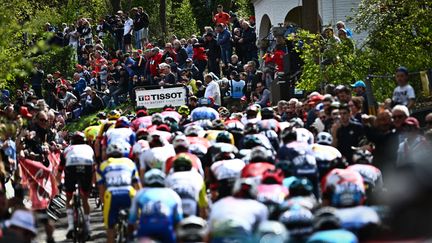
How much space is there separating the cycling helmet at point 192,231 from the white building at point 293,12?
22.1 m

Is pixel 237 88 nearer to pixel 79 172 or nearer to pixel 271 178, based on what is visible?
pixel 79 172

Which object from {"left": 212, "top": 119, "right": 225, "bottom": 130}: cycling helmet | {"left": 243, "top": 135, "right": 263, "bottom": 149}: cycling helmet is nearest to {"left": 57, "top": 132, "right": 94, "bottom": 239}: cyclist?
{"left": 212, "top": 119, "right": 225, "bottom": 130}: cycling helmet

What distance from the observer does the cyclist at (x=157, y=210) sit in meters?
16.8

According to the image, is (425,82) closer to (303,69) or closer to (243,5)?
(303,69)

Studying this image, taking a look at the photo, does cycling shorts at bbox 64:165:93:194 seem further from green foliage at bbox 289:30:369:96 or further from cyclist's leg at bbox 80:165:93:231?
green foliage at bbox 289:30:369:96

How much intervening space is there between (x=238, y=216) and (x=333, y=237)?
215cm

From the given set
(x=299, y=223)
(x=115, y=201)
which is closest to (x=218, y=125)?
(x=115, y=201)

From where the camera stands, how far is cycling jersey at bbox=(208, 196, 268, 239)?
15.2m

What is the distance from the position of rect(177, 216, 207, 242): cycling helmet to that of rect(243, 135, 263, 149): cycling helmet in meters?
5.66

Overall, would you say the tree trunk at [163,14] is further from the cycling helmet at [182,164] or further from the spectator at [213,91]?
the cycling helmet at [182,164]

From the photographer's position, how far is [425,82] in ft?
84.3

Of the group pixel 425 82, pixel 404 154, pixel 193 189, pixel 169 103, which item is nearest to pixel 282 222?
pixel 193 189

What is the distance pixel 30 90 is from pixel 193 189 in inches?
984

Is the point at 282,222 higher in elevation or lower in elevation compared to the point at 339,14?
lower
